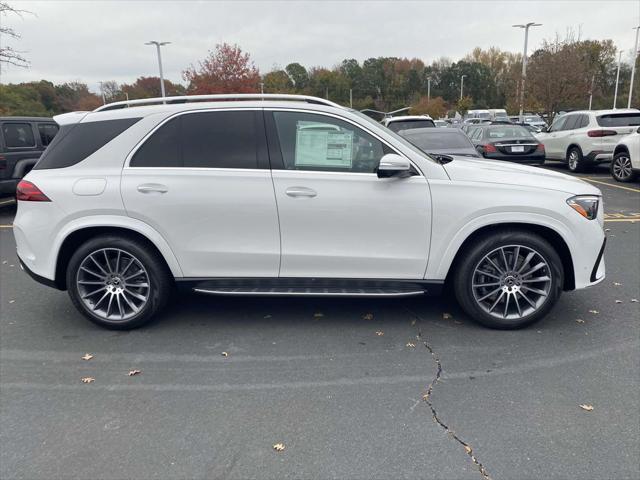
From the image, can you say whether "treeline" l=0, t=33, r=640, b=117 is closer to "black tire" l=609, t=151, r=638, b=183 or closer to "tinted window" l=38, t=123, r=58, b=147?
"black tire" l=609, t=151, r=638, b=183

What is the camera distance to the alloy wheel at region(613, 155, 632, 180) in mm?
11970

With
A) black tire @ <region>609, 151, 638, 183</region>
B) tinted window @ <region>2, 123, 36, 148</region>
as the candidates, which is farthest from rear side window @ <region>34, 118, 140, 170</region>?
black tire @ <region>609, 151, 638, 183</region>

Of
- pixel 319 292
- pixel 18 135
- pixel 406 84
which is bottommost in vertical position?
pixel 319 292

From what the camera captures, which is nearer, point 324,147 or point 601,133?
point 324,147

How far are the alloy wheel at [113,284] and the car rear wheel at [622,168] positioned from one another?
38.5ft

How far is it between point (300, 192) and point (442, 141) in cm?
639

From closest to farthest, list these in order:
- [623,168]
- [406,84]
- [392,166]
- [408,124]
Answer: [392,166] → [623,168] → [408,124] → [406,84]

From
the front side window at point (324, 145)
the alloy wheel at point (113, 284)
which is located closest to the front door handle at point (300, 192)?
the front side window at point (324, 145)

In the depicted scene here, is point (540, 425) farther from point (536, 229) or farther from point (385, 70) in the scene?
point (385, 70)

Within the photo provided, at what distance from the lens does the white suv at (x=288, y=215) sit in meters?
3.97

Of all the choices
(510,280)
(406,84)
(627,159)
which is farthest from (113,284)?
(406,84)

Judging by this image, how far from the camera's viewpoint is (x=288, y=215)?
3.99 meters

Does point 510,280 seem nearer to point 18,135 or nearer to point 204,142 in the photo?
point 204,142

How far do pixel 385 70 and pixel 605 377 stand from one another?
9339 cm
